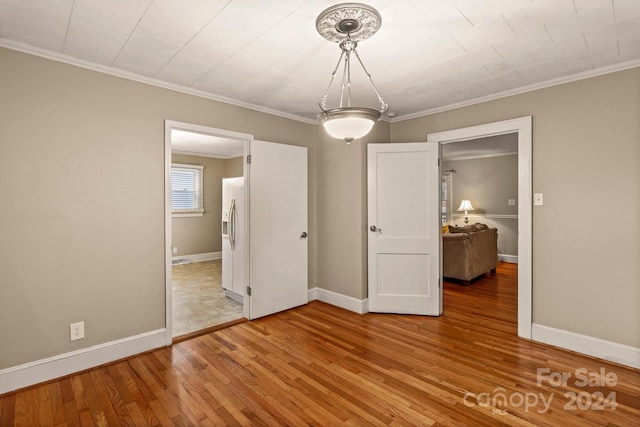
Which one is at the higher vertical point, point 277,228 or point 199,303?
point 277,228

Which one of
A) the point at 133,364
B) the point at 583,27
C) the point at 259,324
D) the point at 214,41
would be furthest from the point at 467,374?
the point at 214,41

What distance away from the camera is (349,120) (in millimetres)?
1752

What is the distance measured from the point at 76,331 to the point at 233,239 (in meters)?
1.94

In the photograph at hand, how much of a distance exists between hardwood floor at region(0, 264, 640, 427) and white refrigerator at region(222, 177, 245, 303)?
39.3 inches

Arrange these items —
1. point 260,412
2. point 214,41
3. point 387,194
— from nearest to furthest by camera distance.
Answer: point 260,412 → point 214,41 → point 387,194

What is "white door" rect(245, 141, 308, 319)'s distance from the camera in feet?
12.0

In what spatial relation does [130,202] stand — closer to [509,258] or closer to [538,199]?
[538,199]

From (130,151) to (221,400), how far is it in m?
2.16

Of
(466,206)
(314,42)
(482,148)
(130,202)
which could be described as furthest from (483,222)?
(130,202)

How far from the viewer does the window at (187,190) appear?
7.14 metres

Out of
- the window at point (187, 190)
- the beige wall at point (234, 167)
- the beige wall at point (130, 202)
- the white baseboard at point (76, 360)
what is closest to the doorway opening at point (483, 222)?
the beige wall at point (130, 202)

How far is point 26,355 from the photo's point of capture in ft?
7.55

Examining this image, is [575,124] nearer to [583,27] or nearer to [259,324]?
[583,27]

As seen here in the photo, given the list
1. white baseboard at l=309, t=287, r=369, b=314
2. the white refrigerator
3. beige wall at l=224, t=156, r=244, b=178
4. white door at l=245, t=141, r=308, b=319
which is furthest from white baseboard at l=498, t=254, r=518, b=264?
beige wall at l=224, t=156, r=244, b=178
